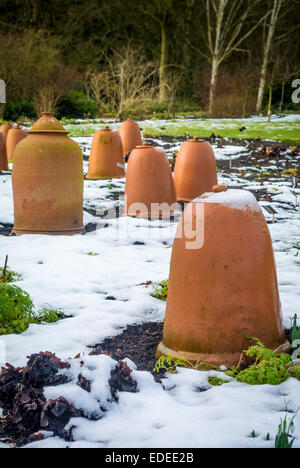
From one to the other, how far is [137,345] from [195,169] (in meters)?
4.17

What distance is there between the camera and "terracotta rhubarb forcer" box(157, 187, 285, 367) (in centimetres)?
238

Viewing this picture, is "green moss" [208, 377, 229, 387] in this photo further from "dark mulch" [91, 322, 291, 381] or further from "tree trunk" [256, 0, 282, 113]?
"tree trunk" [256, 0, 282, 113]

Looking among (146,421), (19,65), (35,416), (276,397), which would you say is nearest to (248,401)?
(276,397)

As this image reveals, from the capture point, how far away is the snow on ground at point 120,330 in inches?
72.4

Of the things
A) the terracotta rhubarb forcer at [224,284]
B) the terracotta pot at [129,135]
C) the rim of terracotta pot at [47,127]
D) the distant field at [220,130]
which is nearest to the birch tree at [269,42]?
the distant field at [220,130]

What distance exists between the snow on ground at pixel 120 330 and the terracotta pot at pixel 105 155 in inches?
101

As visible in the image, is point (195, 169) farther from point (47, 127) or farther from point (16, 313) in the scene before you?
point (16, 313)

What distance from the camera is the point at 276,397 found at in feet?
6.91

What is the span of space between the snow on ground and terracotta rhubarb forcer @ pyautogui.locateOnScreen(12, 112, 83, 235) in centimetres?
20

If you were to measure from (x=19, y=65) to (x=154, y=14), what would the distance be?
36.3ft

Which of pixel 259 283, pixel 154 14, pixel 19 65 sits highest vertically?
pixel 154 14

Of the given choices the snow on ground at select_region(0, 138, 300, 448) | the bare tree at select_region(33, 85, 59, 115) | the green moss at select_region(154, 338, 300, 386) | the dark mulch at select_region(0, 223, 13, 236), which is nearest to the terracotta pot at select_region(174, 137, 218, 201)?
the snow on ground at select_region(0, 138, 300, 448)

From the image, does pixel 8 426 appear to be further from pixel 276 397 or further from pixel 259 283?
pixel 259 283

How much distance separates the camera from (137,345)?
2.70 metres
